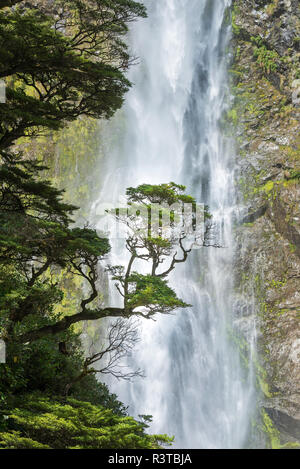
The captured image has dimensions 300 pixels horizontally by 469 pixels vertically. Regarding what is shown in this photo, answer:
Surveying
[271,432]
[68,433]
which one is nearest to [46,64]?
[68,433]

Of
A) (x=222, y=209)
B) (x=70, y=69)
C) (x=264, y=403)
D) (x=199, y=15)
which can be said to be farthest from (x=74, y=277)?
(x=199, y=15)

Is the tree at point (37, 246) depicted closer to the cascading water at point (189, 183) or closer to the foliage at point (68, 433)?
the foliage at point (68, 433)

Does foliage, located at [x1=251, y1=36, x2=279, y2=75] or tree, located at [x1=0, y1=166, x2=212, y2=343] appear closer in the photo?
tree, located at [x1=0, y1=166, x2=212, y2=343]

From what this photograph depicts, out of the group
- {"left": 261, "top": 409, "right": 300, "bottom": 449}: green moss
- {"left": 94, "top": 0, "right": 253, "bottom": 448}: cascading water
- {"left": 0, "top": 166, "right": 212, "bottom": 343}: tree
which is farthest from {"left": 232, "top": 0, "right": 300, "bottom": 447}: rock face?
{"left": 0, "top": 166, "right": 212, "bottom": 343}: tree

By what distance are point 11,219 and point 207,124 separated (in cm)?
1865

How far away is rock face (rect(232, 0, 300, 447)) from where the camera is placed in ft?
55.2

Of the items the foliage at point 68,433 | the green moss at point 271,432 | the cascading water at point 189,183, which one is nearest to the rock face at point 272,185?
the green moss at point 271,432

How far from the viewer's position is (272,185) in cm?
1980

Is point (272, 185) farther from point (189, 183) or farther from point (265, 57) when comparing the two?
point (265, 57)

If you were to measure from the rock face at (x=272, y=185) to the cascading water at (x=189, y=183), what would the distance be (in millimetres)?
954

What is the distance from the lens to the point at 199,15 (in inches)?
952

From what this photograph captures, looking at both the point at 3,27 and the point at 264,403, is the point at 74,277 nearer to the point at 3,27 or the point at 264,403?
the point at 264,403

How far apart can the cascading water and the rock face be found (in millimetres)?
954

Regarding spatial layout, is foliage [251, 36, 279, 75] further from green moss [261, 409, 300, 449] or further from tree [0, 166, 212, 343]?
tree [0, 166, 212, 343]
